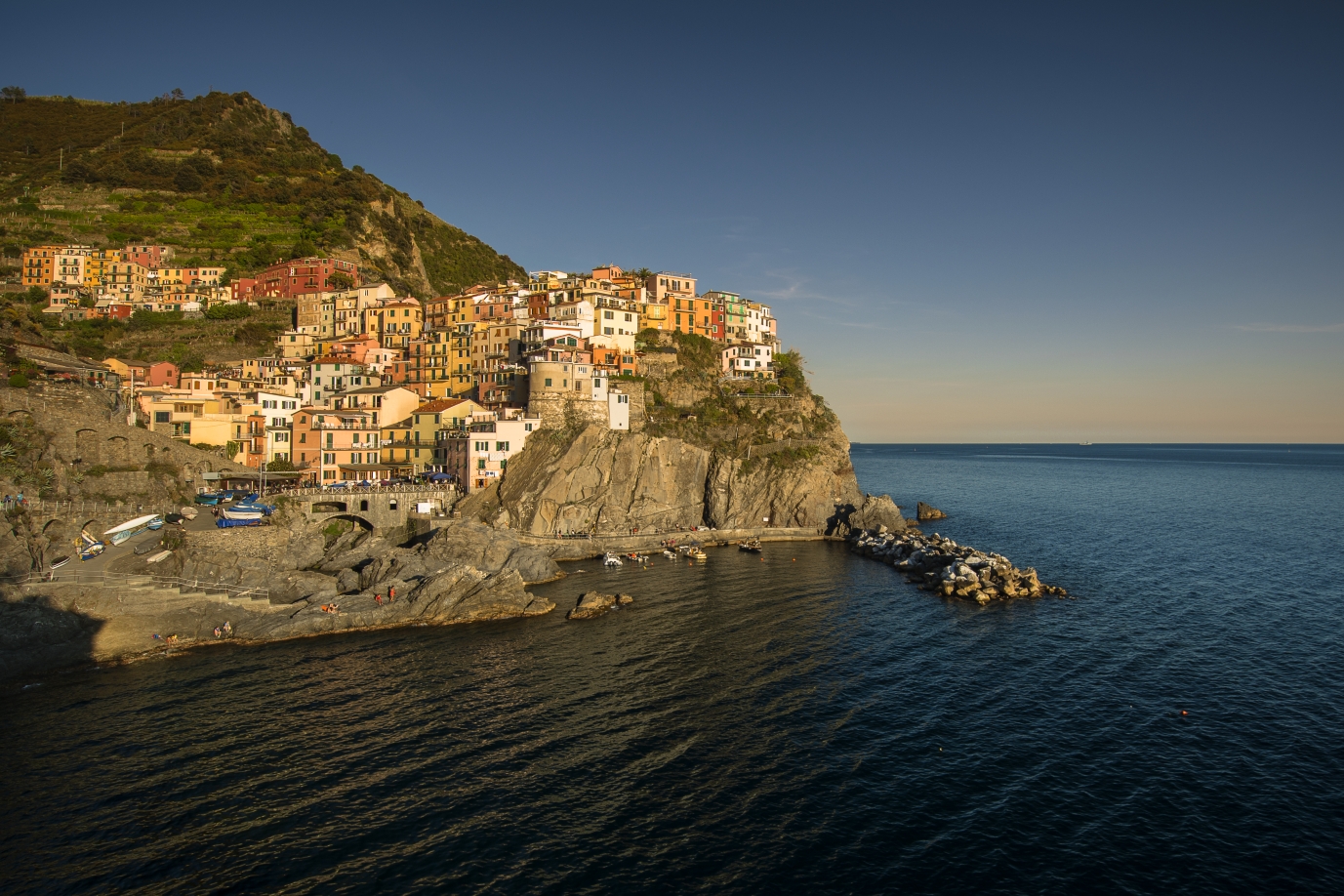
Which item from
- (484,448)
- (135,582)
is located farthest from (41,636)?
(484,448)

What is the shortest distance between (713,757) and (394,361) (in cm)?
7915

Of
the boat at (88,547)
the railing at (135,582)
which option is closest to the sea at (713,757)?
the railing at (135,582)

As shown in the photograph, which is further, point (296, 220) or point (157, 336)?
point (296, 220)

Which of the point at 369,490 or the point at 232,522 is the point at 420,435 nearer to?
the point at 369,490

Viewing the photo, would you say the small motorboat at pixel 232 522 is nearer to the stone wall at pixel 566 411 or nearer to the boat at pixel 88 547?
the boat at pixel 88 547

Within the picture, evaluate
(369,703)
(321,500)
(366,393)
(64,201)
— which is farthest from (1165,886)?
(64,201)

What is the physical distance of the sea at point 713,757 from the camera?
22516mm

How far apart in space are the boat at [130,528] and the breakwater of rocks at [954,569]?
206 ft

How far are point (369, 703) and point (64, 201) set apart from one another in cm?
14638

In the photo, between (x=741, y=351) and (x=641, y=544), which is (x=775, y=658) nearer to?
(x=641, y=544)

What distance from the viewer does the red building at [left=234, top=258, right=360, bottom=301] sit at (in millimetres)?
107312

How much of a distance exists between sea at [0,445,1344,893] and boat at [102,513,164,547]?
1501 cm

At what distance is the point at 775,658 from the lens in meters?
41.5

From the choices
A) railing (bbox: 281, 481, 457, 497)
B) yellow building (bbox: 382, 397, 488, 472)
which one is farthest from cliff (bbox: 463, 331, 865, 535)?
yellow building (bbox: 382, 397, 488, 472)
